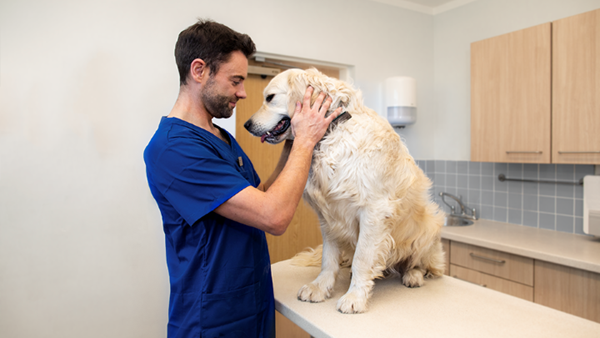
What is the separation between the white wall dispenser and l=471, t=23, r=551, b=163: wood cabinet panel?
293 mm

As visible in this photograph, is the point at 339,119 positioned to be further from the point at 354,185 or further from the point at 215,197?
the point at 215,197

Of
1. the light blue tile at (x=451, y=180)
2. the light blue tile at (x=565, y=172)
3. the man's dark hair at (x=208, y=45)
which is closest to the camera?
the man's dark hair at (x=208, y=45)

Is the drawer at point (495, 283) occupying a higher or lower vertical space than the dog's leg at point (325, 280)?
lower

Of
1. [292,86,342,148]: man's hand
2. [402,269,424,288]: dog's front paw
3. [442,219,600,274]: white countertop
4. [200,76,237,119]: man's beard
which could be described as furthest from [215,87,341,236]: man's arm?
[442,219,600,274]: white countertop

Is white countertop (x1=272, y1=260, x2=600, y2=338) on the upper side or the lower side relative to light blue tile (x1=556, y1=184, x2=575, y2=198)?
lower

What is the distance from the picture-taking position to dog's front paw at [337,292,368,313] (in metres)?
1.13

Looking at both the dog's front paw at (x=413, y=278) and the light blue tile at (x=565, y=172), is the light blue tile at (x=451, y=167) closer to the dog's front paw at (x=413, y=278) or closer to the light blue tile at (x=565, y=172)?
the light blue tile at (x=565, y=172)

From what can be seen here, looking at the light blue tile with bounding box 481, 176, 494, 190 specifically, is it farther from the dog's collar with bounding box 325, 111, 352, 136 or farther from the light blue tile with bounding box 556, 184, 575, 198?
the dog's collar with bounding box 325, 111, 352, 136

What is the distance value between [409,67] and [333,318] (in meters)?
3.03

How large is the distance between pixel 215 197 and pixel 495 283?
7.70 feet

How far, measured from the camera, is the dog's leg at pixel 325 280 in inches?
48.8

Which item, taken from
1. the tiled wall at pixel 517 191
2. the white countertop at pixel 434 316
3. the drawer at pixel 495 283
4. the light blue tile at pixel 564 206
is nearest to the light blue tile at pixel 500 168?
the tiled wall at pixel 517 191

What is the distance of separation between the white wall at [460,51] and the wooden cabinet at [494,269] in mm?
1107

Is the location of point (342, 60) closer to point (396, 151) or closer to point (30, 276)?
point (396, 151)
